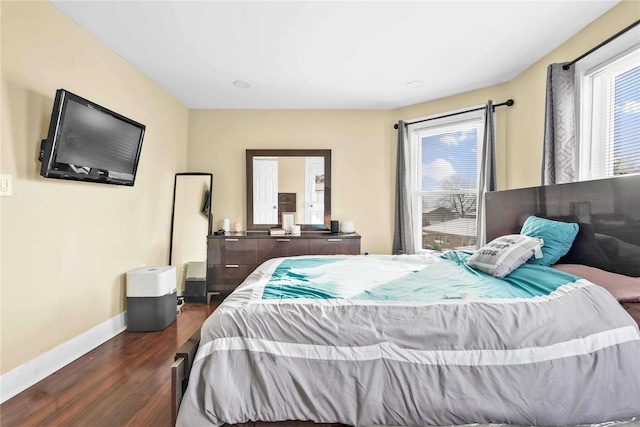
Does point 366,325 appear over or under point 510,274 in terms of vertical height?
under

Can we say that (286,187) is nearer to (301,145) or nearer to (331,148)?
(301,145)

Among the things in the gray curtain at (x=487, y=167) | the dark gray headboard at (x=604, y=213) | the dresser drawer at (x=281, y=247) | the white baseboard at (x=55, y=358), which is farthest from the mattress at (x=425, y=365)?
the dresser drawer at (x=281, y=247)

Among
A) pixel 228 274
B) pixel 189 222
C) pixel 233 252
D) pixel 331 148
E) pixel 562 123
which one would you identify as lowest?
pixel 228 274

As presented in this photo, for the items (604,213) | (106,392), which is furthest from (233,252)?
(604,213)

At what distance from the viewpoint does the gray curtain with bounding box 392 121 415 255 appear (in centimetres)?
371

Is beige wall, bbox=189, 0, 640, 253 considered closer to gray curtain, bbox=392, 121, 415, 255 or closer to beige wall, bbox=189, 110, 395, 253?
beige wall, bbox=189, 110, 395, 253

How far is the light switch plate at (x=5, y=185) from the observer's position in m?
1.67

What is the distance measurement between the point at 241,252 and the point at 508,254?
2720mm

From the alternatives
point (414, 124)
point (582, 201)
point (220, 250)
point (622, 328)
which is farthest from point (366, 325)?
point (414, 124)

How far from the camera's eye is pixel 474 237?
3.37m

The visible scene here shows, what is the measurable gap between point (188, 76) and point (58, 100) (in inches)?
53.0

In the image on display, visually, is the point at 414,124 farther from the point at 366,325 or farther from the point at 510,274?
the point at 366,325

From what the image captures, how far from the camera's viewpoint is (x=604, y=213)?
1.62 meters

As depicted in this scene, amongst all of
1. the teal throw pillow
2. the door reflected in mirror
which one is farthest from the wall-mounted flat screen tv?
the teal throw pillow
